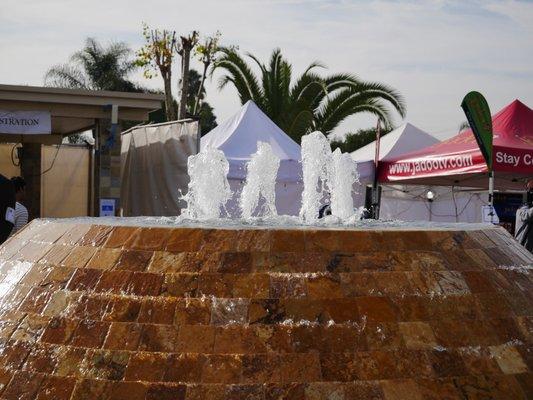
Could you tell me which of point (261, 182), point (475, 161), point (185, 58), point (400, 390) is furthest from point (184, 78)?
point (400, 390)

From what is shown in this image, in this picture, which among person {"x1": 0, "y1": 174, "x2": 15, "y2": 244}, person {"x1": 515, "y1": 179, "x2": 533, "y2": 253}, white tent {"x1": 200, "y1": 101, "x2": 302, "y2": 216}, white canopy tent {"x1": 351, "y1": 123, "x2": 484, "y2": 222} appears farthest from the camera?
white canopy tent {"x1": 351, "y1": 123, "x2": 484, "y2": 222}

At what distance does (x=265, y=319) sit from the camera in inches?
152

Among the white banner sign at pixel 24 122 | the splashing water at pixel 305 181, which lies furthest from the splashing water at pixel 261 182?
the white banner sign at pixel 24 122

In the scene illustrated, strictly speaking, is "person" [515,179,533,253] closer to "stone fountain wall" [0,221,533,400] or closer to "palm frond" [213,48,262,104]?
"stone fountain wall" [0,221,533,400]

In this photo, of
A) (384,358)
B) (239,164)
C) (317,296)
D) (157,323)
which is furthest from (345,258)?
(239,164)

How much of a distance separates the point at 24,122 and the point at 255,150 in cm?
404

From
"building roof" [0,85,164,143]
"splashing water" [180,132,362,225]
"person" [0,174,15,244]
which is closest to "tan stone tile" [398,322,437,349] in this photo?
"splashing water" [180,132,362,225]

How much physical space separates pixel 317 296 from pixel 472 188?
13223 millimetres

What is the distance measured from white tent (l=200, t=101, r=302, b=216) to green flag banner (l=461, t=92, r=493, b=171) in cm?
358

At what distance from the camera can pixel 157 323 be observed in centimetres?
389

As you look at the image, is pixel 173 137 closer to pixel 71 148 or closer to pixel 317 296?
pixel 71 148

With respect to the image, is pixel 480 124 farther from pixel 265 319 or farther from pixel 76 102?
pixel 265 319

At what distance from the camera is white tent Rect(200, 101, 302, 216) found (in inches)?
558

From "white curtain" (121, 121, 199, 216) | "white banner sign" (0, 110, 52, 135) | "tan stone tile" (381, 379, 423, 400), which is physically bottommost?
"white curtain" (121, 121, 199, 216)
